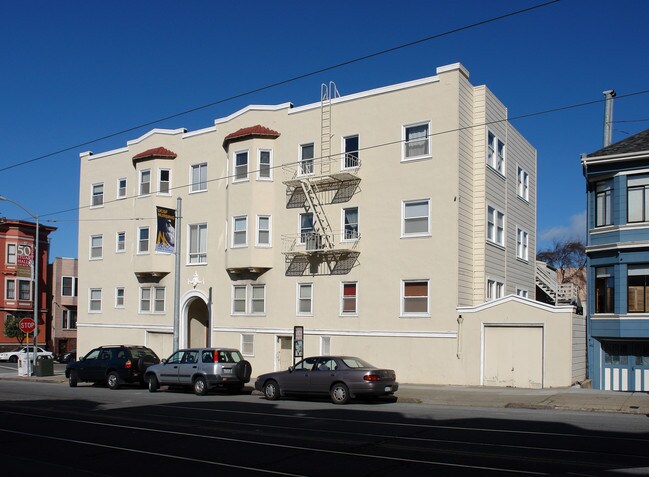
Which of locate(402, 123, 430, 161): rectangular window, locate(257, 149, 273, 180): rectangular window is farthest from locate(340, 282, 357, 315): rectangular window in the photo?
Answer: locate(257, 149, 273, 180): rectangular window

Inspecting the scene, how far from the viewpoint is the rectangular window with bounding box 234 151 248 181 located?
112 feet

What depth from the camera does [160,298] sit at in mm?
38312

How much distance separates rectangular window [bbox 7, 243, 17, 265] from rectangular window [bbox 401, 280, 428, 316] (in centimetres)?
4286

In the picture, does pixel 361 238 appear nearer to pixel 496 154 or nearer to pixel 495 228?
pixel 495 228

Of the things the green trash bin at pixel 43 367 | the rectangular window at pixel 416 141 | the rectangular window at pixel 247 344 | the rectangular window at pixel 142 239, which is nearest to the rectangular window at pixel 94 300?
the rectangular window at pixel 142 239

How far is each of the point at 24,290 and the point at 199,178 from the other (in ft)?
102

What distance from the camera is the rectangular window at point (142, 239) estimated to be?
38.9 m

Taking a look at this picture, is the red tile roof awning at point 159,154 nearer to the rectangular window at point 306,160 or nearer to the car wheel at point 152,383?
the rectangular window at point 306,160

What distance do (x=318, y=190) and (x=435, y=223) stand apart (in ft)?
20.4

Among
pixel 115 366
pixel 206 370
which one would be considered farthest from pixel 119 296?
pixel 206 370

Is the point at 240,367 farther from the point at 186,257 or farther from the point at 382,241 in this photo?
the point at 186,257

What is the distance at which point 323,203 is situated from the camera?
105 feet

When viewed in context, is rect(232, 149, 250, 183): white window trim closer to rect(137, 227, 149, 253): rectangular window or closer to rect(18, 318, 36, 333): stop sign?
rect(137, 227, 149, 253): rectangular window

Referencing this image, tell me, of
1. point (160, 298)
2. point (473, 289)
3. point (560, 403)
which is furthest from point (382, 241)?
point (160, 298)
